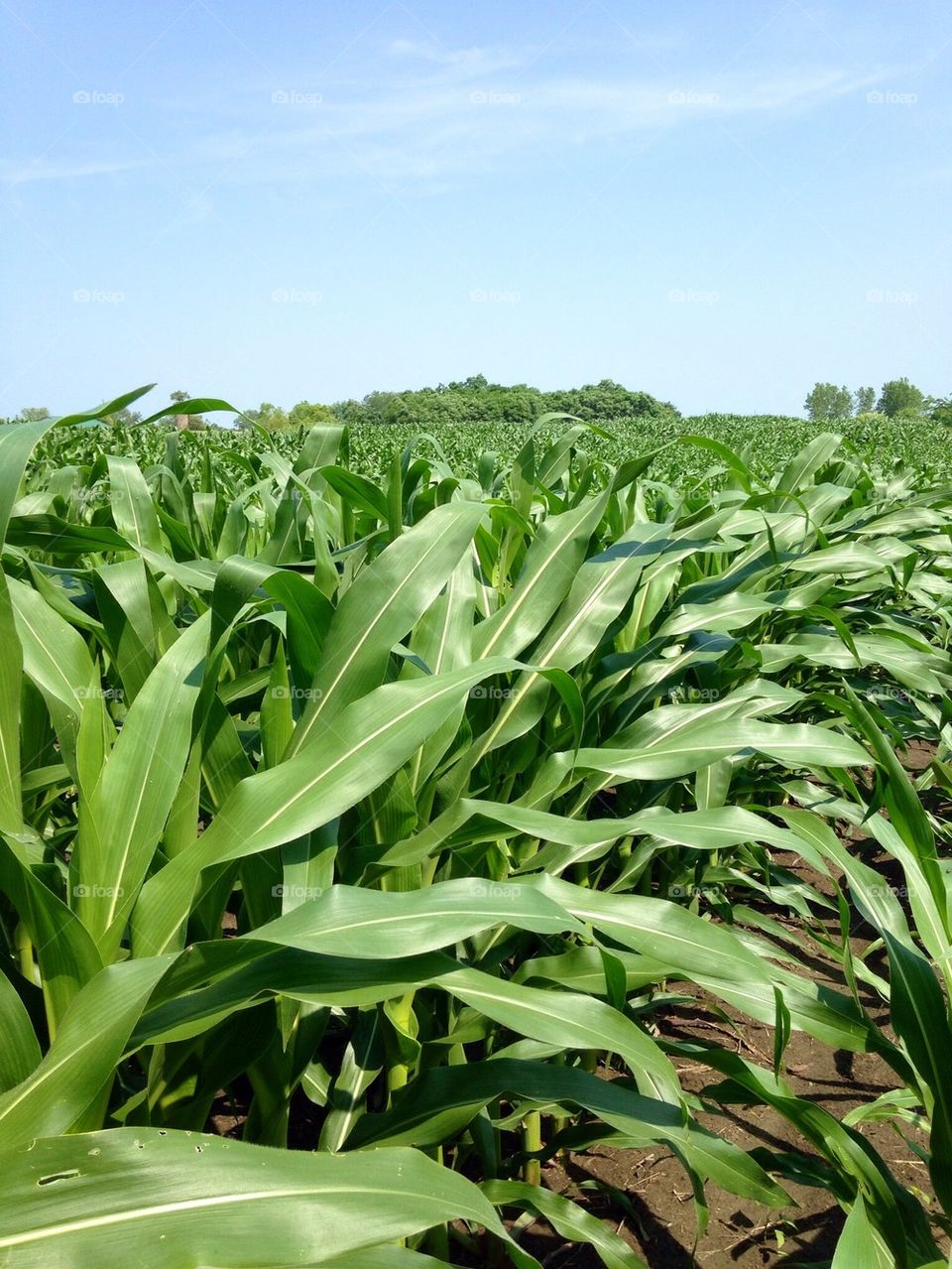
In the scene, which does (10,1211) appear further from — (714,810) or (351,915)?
(714,810)

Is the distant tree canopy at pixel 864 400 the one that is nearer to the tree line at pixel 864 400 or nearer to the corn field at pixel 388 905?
the tree line at pixel 864 400

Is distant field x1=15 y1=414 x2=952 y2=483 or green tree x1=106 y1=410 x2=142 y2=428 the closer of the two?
green tree x1=106 y1=410 x2=142 y2=428

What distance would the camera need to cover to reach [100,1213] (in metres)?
0.58

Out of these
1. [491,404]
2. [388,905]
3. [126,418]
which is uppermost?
[491,404]

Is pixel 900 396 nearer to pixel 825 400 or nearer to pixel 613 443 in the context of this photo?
pixel 825 400

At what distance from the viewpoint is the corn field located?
680 millimetres

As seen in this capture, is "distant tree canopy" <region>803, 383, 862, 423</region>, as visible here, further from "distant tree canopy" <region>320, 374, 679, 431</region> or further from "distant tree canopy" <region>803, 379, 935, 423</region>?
"distant tree canopy" <region>320, 374, 679, 431</region>

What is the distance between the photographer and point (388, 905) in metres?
0.79

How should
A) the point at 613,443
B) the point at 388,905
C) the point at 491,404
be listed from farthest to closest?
the point at 491,404
the point at 613,443
the point at 388,905

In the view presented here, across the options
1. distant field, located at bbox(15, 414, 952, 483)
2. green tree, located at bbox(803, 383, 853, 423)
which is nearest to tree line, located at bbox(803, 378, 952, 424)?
green tree, located at bbox(803, 383, 853, 423)

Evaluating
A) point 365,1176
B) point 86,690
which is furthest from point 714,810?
point 86,690

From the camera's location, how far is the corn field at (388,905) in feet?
2.23

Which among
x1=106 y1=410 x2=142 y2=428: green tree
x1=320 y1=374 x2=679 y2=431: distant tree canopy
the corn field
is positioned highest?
x1=320 y1=374 x2=679 y2=431: distant tree canopy

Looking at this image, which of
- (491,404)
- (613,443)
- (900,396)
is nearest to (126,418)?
(613,443)
